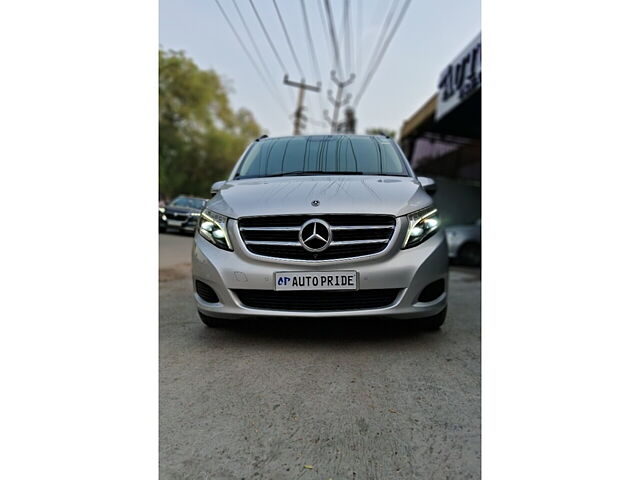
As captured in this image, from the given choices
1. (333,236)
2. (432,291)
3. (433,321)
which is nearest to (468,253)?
(433,321)

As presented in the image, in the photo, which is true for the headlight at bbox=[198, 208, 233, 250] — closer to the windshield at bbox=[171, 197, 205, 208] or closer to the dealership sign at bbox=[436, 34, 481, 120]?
the windshield at bbox=[171, 197, 205, 208]

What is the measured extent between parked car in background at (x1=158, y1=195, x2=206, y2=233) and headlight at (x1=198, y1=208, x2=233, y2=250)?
55 mm

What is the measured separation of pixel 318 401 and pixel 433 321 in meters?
1.26

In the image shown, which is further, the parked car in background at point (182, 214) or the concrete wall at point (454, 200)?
the concrete wall at point (454, 200)

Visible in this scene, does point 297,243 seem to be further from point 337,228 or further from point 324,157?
point 324,157

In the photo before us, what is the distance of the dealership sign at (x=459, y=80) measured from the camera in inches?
345

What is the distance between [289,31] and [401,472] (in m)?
2.02

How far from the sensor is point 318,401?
202 centimetres

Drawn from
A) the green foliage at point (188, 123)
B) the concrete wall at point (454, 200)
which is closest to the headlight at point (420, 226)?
the green foliage at point (188, 123)

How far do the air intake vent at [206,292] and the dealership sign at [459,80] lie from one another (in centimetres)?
676

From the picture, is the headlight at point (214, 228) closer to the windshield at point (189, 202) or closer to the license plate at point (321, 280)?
the windshield at point (189, 202)

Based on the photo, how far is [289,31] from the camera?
2420mm

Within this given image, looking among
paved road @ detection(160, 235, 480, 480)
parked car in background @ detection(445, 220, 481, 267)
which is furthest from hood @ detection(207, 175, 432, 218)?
parked car in background @ detection(445, 220, 481, 267)
